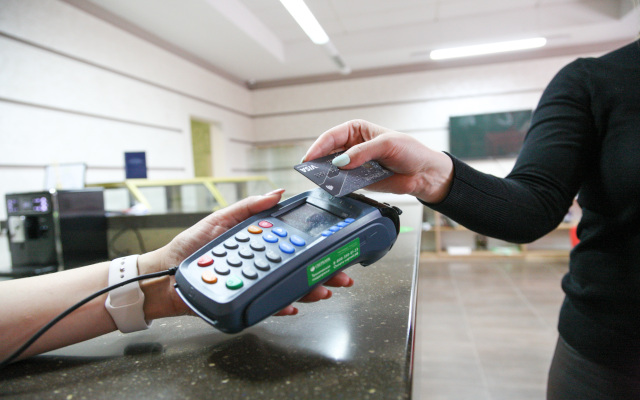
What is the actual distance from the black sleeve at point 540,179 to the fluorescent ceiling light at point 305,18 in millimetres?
1590

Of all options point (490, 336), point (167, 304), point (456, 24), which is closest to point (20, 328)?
point (167, 304)

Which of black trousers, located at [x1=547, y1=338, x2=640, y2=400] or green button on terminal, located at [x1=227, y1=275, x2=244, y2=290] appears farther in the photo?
black trousers, located at [x1=547, y1=338, x2=640, y2=400]

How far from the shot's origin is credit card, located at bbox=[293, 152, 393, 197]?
16.3 inches

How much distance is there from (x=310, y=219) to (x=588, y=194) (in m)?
0.60

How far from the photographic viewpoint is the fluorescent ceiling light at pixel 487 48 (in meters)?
3.75

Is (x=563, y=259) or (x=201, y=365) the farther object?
(x=563, y=259)

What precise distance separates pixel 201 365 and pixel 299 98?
4935 mm

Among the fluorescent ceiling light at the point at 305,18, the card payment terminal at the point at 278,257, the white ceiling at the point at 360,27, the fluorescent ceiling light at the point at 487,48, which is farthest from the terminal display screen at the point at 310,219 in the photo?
the fluorescent ceiling light at the point at 487,48

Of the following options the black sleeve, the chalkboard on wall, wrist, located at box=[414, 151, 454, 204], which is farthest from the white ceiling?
wrist, located at box=[414, 151, 454, 204]

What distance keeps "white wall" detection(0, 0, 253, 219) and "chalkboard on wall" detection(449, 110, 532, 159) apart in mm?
3283

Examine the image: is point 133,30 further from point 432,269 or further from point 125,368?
point 432,269

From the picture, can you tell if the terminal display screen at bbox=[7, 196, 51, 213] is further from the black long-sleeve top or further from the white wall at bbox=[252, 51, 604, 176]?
the white wall at bbox=[252, 51, 604, 176]

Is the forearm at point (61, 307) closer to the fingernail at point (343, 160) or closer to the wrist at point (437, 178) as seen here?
the fingernail at point (343, 160)

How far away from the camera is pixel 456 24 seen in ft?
12.5
